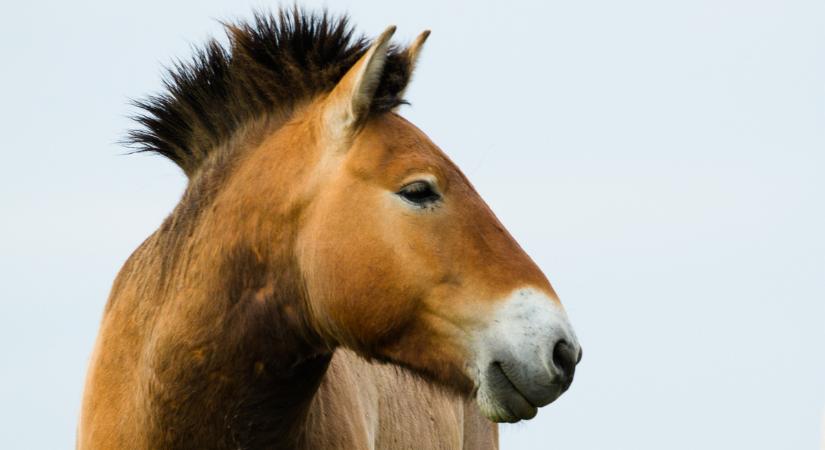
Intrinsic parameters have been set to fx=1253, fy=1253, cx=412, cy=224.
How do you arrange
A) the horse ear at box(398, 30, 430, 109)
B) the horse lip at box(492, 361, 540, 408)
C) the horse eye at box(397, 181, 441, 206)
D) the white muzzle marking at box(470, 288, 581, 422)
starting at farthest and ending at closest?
the horse ear at box(398, 30, 430, 109) → the horse eye at box(397, 181, 441, 206) → the horse lip at box(492, 361, 540, 408) → the white muzzle marking at box(470, 288, 581, 422)

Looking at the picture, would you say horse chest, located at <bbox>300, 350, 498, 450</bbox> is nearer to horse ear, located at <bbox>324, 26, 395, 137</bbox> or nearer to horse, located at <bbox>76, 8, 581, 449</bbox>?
horse, located at <bbox>76, 8, 581, 449</bbox>

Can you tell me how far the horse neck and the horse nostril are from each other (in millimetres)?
1158

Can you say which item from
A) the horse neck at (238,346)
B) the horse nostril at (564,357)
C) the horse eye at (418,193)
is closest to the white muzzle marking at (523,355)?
the horse nostril at (564,357)

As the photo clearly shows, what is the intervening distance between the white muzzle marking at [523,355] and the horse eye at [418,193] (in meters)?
0.56

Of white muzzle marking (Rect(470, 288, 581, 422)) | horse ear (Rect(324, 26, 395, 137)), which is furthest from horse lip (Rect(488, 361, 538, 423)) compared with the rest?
horse ear (Rect(324, 26, 395, 137))

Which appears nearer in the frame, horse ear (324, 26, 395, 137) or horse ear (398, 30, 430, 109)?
horse ear (324, 26, 395, 137)

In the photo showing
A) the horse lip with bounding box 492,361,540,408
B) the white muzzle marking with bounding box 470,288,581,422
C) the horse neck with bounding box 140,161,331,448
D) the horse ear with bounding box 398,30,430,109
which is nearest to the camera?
the white muzzle marking with bounding box 470,288,581,422

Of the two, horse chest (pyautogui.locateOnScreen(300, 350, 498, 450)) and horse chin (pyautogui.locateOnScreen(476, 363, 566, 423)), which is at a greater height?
horse chin (pyautogui.locateOnScreen(476, 363, 566, 423))

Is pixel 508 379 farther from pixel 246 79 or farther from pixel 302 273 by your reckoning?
pixel 246 79

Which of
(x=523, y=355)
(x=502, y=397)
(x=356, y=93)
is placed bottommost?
(x=502, y=397)

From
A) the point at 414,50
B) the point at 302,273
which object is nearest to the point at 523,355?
the point at 302,273

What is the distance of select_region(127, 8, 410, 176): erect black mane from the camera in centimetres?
586

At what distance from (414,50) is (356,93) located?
50 cm

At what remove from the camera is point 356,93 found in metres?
5.46
